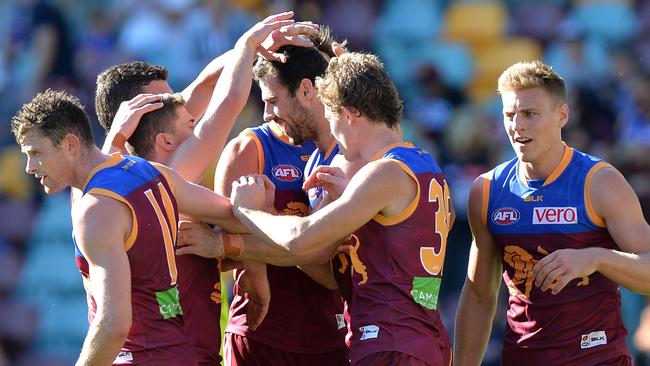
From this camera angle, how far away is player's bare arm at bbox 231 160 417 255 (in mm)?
5586

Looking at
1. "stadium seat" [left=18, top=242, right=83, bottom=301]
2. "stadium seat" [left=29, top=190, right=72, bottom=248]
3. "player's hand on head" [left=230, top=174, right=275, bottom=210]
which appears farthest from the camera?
"stadium seat" [left=29, top=190, right=72, bottom=248]

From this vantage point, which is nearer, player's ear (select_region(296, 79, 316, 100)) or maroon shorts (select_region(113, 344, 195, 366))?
maroon shorts (select_region(113, 344, 195, 366))

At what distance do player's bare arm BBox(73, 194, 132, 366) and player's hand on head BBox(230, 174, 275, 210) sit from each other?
933 millimetres

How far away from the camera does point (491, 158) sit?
12.2 metres

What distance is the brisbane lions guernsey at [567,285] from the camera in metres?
6.18

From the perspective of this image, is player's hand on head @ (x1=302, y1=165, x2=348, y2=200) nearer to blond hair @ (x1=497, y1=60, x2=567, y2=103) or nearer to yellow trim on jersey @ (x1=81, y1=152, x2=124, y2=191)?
yellow trim on jersey @ (x1=81, y1=152, x2=124, y2=191)

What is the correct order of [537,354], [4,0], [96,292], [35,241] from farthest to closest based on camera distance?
[4,0], [35,241], [537,354], [96,292]

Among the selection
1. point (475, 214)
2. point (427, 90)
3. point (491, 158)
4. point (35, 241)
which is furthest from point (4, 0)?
point (475, 214)

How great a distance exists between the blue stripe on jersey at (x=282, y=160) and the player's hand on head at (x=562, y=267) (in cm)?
164

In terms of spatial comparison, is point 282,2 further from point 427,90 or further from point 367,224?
point 367,224

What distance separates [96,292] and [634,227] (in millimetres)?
2790

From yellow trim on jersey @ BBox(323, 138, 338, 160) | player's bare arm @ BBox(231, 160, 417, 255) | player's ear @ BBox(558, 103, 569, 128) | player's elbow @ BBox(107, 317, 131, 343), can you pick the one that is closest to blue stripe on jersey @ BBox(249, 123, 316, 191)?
yellow trim on jersey @ BBox(323, 138, 338, 160)

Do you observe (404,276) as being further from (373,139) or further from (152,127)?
(152,127)

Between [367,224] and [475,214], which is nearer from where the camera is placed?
[367,224]
